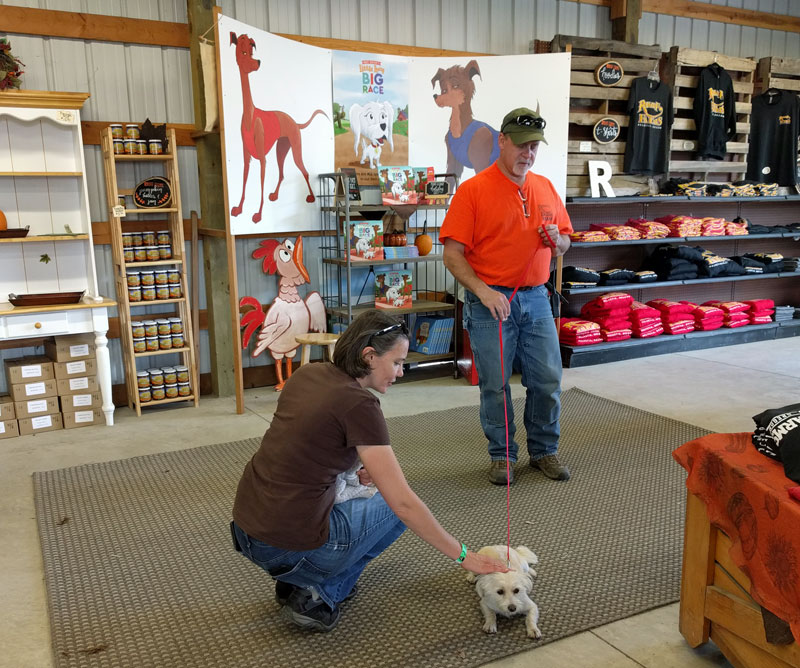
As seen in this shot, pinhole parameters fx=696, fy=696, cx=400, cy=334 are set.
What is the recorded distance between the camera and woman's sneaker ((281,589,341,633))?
7.11 ft

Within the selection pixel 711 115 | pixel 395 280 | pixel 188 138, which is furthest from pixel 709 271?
pixel 188 138

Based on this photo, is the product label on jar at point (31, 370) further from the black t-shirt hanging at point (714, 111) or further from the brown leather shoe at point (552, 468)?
the black t-shirt hanging at point (714, 111)

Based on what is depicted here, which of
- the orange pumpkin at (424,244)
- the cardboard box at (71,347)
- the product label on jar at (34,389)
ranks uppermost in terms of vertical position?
the orange pumpkin at (424,244)

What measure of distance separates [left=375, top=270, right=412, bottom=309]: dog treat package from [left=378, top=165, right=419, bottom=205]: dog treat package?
22.0 inches

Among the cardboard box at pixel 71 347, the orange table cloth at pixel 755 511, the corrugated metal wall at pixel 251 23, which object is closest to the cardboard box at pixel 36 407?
the cardboard box at pixel 71 347

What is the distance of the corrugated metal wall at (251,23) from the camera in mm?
4461

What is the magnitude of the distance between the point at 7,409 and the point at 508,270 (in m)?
3.14

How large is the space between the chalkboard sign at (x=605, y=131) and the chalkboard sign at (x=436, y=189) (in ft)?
5.76

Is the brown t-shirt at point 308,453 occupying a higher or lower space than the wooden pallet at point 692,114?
lower

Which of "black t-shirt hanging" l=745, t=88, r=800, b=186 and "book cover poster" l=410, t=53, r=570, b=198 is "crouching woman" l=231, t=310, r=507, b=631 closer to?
"book cover poster" l=410, t=53, r=570, b=198

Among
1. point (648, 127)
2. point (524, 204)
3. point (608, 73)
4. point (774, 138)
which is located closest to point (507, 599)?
point (524, 204)

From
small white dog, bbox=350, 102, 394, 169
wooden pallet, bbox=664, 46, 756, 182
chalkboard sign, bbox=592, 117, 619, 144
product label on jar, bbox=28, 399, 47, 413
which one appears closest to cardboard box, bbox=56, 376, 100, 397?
product label on jar, bbox=28, 399, 47, 413

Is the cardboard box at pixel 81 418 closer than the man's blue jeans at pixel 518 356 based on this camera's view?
No

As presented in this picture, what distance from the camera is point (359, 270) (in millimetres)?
5562
